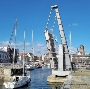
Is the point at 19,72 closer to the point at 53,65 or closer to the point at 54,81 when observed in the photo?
the point at 53,65

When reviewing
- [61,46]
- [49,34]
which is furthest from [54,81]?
[49,34]

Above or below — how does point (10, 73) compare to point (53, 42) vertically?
below

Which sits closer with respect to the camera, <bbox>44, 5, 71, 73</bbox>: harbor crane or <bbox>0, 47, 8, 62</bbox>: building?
<bbox>44, 5, 71, 73</bbox>: harbor crane

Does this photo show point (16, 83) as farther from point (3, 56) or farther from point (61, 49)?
point (3, 56)

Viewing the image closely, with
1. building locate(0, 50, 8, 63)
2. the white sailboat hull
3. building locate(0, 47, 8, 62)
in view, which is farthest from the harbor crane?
building locate(0, 47, 8, 62)

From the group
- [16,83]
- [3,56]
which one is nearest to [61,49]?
[16,83]

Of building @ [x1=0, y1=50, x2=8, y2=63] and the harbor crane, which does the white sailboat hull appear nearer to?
the harbor crane

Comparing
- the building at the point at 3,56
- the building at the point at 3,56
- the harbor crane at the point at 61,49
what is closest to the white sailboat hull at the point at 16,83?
the harbor crane at the point at 61,49

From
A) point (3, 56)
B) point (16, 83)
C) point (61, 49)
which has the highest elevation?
point (3, 56)

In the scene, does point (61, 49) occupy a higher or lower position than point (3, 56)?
lower

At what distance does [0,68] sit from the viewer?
60594 mm

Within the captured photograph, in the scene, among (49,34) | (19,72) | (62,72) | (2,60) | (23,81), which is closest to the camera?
(23,81)

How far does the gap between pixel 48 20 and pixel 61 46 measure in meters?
14.7

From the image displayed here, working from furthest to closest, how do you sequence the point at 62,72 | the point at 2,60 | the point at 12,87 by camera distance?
the point at 2,60 → the point at 62,72 → the point at 12,87
